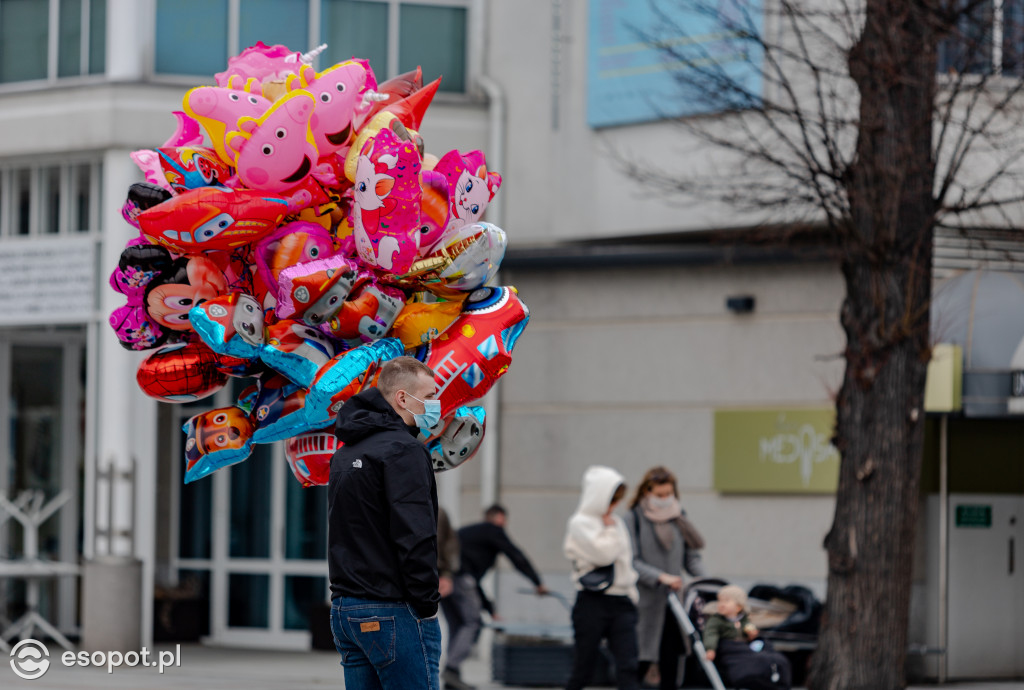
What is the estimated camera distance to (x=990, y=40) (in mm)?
11781

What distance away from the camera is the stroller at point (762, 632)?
10367mm

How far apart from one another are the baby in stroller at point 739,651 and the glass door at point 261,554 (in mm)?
6579

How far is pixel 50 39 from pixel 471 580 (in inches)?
275

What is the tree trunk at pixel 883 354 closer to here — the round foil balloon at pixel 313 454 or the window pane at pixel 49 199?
the round foil balloon at pixel 313 454

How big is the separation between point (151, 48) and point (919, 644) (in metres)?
9.13

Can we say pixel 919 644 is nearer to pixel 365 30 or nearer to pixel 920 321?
pixel 920 321

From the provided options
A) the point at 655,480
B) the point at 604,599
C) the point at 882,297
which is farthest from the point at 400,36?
the point at 604,599

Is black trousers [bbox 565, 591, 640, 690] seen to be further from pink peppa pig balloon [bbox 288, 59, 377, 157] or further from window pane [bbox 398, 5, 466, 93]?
window pane [bbox 398, 5, 466, 93]

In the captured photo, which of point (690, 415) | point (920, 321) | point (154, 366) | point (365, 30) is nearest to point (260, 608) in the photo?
point (690, 415)

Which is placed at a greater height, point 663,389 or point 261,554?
point 663,389

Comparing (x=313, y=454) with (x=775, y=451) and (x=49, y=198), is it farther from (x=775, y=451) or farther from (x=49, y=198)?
(x=49, y=198)

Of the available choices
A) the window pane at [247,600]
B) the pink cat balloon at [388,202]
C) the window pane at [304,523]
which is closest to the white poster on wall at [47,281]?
the window pane at [304,523]

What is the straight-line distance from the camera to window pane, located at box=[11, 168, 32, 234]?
50.9ft

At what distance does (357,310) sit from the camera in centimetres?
672
